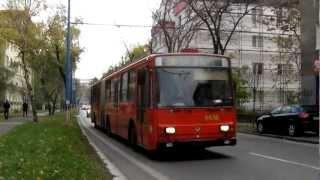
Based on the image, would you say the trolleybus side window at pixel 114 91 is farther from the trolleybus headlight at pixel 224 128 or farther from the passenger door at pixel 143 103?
the trolleybus headlight at pixel 224 128

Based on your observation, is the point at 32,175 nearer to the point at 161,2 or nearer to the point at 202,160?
the point at 202,160

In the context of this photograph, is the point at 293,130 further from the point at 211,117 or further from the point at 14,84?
the point at 14,84

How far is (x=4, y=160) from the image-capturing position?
13.4m

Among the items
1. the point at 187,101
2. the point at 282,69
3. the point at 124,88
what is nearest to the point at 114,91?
the point at 124,88

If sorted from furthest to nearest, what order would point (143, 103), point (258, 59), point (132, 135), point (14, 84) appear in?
point (258, 59) → point (14, 84) → point (132, 135) → point (143, 103)

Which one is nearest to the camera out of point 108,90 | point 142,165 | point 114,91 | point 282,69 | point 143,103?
point 142,165

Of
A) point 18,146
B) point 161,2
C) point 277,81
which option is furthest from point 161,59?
point 277,81

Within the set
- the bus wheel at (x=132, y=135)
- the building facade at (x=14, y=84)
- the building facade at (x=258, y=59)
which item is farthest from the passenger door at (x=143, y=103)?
the building facade at (x=14, y=84)

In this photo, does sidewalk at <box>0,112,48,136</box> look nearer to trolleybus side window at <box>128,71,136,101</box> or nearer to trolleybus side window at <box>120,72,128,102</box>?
trolleybus side window at <box>120,72,128,102</box>

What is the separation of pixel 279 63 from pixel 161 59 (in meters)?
59.3

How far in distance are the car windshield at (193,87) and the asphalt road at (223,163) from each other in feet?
5.17

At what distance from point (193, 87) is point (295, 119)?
1213 cm

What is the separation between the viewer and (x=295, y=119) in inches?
1080

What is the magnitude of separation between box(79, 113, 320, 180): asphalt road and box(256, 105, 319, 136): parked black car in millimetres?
6047
